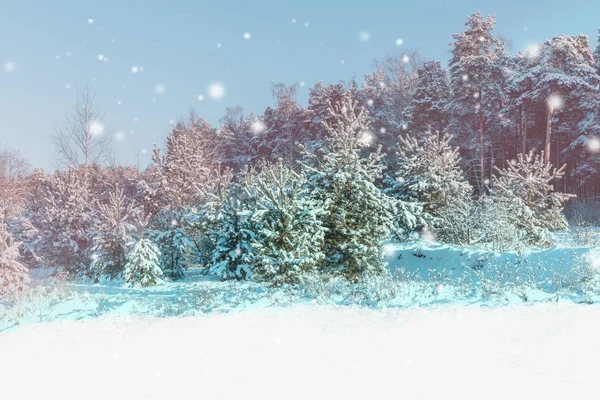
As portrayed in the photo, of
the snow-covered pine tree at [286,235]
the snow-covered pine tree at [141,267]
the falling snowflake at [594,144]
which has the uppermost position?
the falling snowflake at [594,144]

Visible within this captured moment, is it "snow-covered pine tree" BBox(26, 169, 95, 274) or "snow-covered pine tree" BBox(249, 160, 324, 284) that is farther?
"snow-covered pine tree" BBox(26, 169, 95, 274)

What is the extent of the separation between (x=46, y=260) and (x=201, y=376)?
18.1m

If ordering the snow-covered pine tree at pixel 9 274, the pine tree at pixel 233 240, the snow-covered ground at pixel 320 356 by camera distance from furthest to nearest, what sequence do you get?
the pine tree at pixel 233 240, the snow-covered pine tree at pixel 9 274, the snow-covered ground at pixel 320 356

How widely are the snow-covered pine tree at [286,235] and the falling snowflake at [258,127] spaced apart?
30.5 meters

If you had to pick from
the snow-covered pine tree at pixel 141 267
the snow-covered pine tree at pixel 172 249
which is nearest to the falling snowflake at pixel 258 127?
the snow-covered pine tree at pixel 172 249

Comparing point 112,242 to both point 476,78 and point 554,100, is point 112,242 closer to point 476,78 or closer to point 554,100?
point 476,78

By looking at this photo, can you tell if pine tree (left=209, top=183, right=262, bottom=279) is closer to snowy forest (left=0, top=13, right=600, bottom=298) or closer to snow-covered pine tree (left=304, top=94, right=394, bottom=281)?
snowy forest (left=0, top=13, right=600, bottom=298)

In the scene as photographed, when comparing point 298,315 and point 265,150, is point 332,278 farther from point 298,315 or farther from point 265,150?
point 265,150

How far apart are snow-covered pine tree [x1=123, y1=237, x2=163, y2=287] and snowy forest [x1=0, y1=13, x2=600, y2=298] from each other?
0.05 meters

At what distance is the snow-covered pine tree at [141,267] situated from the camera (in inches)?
538

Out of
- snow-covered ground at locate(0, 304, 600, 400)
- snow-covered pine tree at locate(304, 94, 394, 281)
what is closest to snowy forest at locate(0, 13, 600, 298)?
snow-covered pine tree at locate(304, 94, 394, 281)

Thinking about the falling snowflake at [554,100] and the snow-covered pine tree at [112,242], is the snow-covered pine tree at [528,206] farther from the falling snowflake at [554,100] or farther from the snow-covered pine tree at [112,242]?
the snow-covered pine tree at [112,242]

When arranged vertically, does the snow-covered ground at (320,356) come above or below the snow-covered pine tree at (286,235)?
below

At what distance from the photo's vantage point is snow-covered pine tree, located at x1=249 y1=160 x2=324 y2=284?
10430 mm
